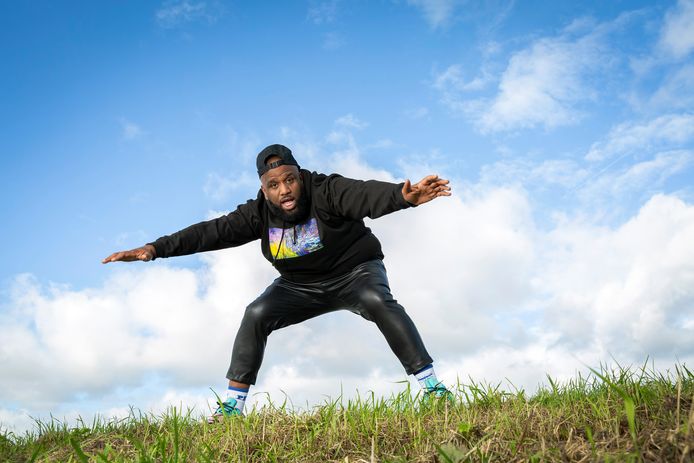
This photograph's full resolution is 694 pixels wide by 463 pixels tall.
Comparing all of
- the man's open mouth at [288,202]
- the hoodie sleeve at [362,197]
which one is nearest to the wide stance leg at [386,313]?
the hoodie sleeve at [362,197]

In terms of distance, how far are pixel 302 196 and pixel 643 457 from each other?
3.92m

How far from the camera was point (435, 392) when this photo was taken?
5.50 meters

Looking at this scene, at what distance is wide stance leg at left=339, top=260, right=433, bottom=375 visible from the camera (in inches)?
226

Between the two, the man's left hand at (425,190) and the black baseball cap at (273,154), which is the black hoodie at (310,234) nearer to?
the black baseball cap at (273,154)

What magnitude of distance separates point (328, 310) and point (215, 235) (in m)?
1.41

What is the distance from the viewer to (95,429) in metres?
5.89

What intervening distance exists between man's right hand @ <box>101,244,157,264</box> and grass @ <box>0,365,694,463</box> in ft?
Result: 5.60

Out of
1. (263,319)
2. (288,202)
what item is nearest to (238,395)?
(263,319)

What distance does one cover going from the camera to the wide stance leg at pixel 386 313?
574 cm

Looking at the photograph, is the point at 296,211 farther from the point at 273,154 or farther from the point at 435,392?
the point at 435,392

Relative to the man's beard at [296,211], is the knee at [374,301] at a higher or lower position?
lower

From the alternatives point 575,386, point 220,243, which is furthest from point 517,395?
point 220,243

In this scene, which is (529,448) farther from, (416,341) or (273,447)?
(416,341)

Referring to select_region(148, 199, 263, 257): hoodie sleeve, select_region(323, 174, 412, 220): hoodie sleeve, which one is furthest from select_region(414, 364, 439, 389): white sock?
select_region(148, 199, 263, 257): hoodie sleeve
